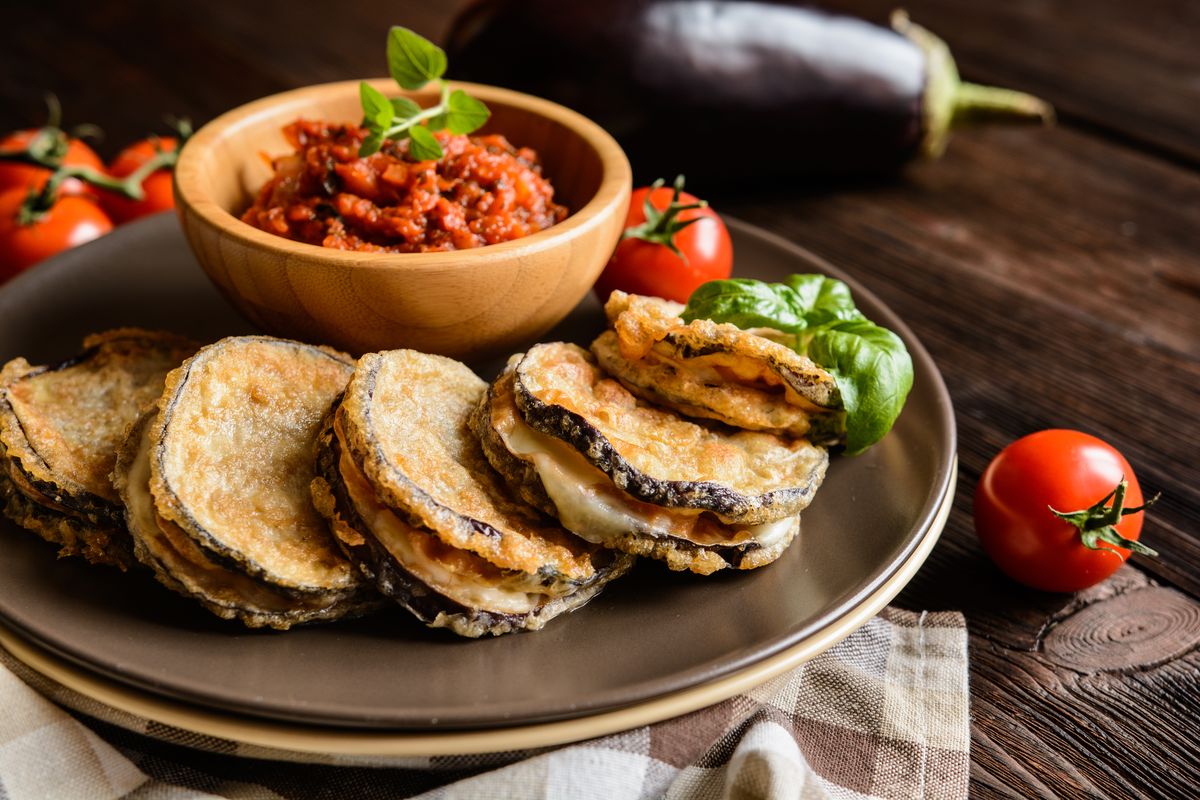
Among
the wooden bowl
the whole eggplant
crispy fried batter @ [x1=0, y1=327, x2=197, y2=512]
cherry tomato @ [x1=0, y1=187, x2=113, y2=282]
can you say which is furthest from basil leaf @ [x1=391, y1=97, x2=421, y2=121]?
the whole eggplant

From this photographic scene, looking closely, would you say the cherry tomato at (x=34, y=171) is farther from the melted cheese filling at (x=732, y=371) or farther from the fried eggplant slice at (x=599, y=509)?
the melted cheese filling at (x=732, y=371)

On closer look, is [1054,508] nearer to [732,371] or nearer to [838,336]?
[838,336]

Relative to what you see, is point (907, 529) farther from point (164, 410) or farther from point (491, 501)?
point (164, 410)

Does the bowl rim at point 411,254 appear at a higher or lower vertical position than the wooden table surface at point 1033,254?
higher

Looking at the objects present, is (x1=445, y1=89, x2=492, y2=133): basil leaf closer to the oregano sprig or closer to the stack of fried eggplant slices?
the oregano sprig

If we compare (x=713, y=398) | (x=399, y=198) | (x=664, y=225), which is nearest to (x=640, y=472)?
(x=713, y=398)

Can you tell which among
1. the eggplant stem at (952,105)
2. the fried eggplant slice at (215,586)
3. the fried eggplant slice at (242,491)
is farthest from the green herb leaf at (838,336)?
the eggplant stem at (952,105)

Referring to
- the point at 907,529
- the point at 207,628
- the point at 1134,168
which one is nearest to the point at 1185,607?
the point at 907,529
